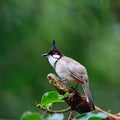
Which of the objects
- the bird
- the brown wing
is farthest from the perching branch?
the brown wing

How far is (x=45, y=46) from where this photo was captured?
33.2 ft

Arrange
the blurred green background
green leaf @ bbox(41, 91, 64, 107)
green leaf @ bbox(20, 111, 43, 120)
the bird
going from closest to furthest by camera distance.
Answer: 1. green leaf @ bbox(20, 111, 43, 120)
2. green leaf @ bbox(41, 91, 64, 107)
3. the bird
4. the blurred green background

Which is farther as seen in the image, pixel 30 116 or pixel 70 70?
pixel 70 70

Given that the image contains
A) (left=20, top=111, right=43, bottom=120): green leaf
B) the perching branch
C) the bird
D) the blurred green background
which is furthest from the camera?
the blurred green background

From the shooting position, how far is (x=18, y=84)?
411 inches

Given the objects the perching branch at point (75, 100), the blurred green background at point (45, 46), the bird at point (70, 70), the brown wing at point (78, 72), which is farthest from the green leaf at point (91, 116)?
the blurred green background at point (45, 46)

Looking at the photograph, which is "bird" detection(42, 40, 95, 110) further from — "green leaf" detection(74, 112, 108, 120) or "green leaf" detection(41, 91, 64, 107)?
"green leaf" detection(74, 112, 108, 120)

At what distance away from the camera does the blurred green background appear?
9852mm

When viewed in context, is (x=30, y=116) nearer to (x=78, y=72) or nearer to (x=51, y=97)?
(x=51, y=97)

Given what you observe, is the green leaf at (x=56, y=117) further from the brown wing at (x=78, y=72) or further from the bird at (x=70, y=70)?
the brown wing at (x=78, y=72)

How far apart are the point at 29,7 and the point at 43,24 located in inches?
18.8

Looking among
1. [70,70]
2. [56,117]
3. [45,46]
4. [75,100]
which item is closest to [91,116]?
[56,117]

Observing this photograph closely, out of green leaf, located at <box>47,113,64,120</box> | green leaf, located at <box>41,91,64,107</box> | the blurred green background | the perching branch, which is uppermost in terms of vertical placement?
green leaf, located at <box>41,91,64,107</box>

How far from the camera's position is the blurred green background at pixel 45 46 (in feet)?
32.3
